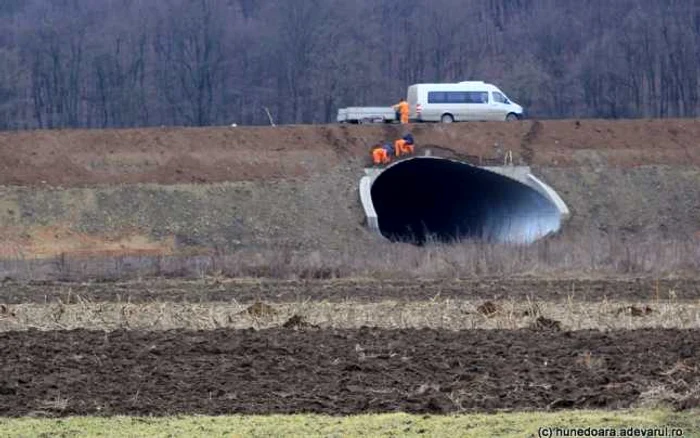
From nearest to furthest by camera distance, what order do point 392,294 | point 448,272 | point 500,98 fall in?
1. point 392,294
2. point 448,272
3. point 500,98

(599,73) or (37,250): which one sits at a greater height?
(599,73)

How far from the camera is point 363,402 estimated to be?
A: 41.2ft

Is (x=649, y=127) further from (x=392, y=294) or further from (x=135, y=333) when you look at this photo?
(x=135, y=333)

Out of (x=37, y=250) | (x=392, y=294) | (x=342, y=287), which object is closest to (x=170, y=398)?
(x=392, y=294)

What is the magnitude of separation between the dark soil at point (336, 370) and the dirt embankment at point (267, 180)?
25.5 m

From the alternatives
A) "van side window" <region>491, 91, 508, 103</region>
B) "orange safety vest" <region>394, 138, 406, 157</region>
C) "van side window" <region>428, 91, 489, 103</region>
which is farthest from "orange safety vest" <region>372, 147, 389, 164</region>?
"van side window" <region>491, 91, 508, 103</region>

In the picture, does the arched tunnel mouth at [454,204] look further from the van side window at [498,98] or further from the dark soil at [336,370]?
the dark soil at [336,370]

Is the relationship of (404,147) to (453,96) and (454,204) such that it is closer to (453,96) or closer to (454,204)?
(454,204)

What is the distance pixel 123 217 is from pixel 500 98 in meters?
18.0

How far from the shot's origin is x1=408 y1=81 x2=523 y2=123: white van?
177ft

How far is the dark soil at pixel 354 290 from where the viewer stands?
2589 cm

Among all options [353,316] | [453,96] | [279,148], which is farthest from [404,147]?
[353,316]

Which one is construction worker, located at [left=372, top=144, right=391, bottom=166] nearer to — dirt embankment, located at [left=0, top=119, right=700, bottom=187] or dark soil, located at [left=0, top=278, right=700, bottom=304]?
dirt embankment, located at [left=0, top=119, right=700, bottom=187]

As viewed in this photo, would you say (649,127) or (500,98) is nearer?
(649,127)
